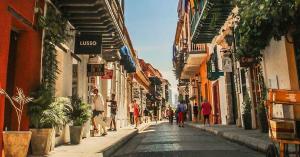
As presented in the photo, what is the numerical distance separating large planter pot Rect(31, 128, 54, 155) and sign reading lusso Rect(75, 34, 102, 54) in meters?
4.56

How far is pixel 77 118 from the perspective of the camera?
10.2m

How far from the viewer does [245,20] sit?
8.41 meters

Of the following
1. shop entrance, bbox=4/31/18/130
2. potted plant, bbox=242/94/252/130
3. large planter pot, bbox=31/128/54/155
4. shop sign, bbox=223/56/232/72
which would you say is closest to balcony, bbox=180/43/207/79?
shop sign, bbox=223/56/232/72

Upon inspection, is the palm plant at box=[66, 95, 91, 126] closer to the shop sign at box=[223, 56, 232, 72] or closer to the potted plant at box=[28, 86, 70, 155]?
the potted plant at box=[28, 86, 70, 155]

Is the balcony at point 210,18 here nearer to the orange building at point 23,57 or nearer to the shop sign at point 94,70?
the shop sign at point 94,70

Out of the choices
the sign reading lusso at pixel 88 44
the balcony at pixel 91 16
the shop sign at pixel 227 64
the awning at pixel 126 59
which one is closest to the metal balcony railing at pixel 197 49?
the awning at pixel 126 59

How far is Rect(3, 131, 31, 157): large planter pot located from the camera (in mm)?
6426

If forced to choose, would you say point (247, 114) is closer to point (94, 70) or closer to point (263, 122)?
point (263, 122)

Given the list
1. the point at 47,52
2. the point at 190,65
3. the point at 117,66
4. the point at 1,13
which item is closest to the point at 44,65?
the point at 47,52

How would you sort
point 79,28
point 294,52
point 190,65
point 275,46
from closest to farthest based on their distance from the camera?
point 294,52 → point 275,46 → point 79,28 → point 190,65

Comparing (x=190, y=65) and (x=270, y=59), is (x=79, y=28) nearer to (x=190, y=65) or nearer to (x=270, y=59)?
(x=270, y=59)

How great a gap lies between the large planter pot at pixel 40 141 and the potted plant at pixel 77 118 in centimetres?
241

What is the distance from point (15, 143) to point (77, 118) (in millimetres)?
3788

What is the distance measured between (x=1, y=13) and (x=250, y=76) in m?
11.0
